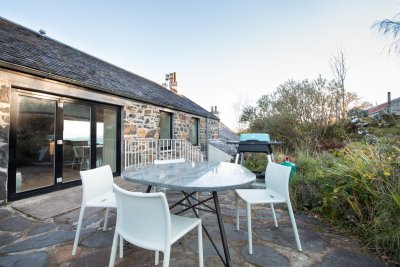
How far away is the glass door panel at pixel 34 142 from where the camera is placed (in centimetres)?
358

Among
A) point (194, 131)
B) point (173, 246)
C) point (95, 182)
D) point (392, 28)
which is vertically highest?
point (392, 28)

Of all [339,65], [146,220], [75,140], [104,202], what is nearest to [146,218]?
[146,220]

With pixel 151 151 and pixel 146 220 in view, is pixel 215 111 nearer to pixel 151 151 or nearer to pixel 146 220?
pixel 151 151

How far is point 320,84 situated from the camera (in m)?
8.09

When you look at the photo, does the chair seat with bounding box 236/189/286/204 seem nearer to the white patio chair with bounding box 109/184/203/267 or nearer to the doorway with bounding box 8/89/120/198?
the white patio chair with bounding box 109/184/203/267

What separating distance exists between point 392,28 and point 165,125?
7.65 m

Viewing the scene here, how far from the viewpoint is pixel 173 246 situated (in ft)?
6.97

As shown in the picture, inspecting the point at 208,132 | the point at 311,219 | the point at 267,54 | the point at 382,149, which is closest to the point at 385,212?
the point at 311,219

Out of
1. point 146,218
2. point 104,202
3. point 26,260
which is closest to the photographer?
point 146,218

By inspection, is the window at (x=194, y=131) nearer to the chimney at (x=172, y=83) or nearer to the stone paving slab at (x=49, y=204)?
the chimney at (x=172, y=83)

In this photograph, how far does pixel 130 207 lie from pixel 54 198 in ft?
10.7

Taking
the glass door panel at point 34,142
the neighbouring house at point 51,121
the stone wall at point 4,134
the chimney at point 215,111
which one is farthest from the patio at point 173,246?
the chimney at point 215,111

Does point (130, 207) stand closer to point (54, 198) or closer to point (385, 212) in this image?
point (385, 212)

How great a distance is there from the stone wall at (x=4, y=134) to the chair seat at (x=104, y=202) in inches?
95.8
